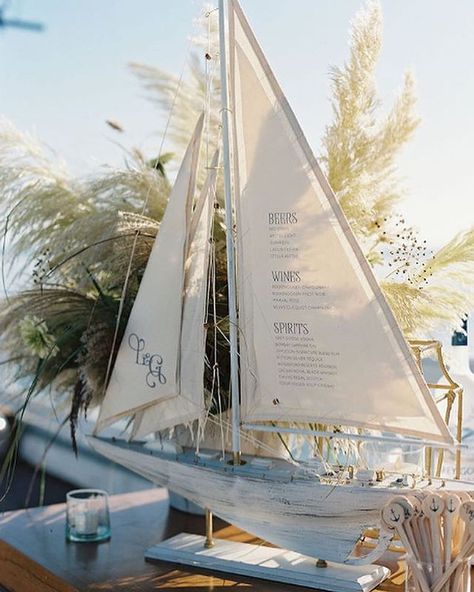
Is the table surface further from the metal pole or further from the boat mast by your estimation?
the boat mast

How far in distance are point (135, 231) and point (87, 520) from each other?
0.31 meters

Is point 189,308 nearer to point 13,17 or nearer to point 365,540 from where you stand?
point 365,540

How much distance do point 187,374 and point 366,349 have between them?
0.59 ft

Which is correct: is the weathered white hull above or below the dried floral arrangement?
below

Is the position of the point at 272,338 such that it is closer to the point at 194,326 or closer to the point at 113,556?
the point at 194,326

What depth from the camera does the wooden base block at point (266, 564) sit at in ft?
2.34

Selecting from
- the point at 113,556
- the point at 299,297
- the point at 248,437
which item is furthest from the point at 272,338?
the point at 113,556

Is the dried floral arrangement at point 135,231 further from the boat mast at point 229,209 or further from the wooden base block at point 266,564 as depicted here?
the wooden base block at point 266,564

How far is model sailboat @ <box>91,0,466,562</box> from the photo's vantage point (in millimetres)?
674

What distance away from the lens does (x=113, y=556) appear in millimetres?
820

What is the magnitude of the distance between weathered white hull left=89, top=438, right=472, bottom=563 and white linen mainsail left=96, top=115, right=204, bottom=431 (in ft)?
0.20

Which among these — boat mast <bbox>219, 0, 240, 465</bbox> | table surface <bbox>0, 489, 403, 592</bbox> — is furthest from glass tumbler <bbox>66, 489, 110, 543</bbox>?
boat mast <bbox>219, 0, 240, 465</bbox>

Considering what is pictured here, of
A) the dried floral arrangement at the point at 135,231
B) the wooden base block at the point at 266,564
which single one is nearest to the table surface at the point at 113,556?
the wooden base block at the point at 266,564

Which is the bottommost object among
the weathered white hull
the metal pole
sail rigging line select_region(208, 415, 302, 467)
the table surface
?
the table surface
